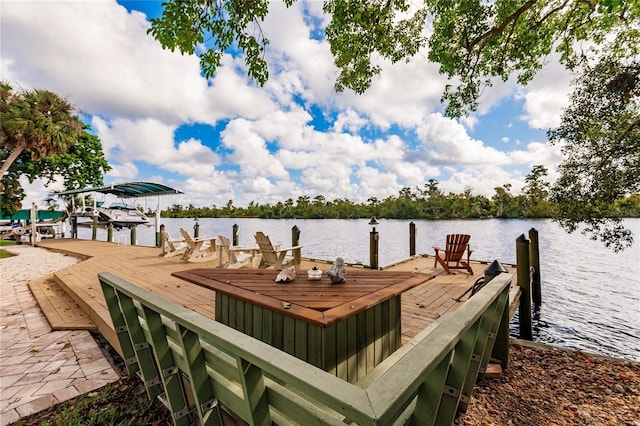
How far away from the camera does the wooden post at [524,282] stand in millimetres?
→ 4203

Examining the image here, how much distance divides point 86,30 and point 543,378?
8.63 meters

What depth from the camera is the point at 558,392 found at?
244cm

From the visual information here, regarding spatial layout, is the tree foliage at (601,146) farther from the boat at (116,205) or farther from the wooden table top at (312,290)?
the boat at (116,205)

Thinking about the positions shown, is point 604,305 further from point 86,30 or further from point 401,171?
point 401,171

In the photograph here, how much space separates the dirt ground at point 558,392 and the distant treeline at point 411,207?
141 ft

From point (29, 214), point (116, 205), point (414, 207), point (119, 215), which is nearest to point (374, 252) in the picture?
point (119, 215)

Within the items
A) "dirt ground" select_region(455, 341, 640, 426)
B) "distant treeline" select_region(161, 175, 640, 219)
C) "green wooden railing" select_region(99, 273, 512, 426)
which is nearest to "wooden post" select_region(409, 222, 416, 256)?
"dirt ground" select_region(455, 341, 640, 426)

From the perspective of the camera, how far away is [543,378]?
8.68ft

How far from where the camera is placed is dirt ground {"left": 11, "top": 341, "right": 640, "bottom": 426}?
201cm

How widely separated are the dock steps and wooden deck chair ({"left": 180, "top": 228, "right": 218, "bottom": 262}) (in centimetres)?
256

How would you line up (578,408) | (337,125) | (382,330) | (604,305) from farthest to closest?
1. (337,125)
2. (604,305)
3. (382,330)
4. (578,408)

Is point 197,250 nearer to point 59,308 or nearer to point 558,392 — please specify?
point 59,308

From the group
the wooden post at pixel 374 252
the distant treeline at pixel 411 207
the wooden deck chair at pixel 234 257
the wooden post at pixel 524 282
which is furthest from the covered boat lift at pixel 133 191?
the distant treeline at pixel 411 207

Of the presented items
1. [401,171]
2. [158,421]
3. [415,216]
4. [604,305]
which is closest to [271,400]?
[158,421]
